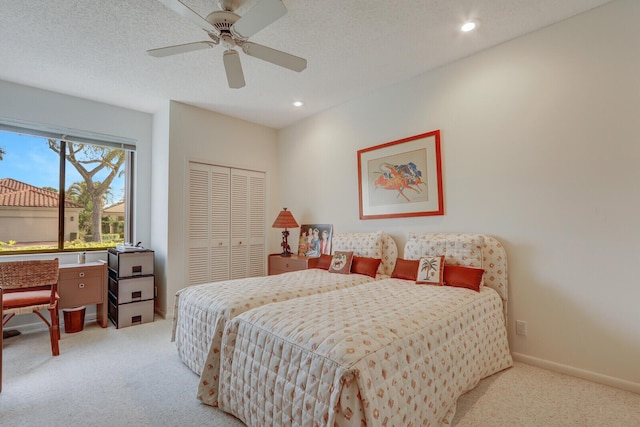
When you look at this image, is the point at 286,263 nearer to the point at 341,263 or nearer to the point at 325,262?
the point at 325,262

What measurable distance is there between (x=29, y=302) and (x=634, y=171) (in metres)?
4.84

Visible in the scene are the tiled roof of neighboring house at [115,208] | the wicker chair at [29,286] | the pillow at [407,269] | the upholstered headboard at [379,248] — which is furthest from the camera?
the tiled roof of neighboring house at [115,208]

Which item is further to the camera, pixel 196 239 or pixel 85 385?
pixel 196 239

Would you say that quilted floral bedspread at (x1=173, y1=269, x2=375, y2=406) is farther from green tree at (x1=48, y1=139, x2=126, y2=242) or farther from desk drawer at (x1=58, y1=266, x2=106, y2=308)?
green tree at (x1=48, y1=139, x2=126, y2=242)

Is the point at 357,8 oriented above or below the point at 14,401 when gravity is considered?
above

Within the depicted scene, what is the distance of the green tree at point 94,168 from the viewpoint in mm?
3887

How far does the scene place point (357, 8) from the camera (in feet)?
7.30

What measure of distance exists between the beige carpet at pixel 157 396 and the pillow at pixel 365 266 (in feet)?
4.41

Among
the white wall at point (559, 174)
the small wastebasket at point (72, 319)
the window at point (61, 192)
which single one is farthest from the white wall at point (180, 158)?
the white wall at point (559, 174)

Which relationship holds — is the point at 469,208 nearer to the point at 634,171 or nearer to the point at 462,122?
the point at 462,122

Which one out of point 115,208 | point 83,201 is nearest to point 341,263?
point 115,208

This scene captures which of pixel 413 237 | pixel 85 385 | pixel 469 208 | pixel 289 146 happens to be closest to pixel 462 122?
pixel 469 208

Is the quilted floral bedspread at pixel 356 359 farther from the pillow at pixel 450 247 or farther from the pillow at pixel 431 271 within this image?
the pillow at pixel 450 247

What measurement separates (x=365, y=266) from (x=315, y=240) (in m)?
1.19
